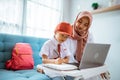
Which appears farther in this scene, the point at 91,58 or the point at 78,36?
the point at 78,36

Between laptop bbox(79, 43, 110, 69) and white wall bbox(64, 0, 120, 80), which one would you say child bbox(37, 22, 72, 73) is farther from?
white wall bbox(64, 0, 120, 80)

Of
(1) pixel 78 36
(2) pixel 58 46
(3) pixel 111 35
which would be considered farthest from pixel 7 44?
(3) pixel 111 35

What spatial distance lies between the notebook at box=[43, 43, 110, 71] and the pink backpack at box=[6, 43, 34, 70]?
74 cm

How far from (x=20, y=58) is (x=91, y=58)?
39.7 inches

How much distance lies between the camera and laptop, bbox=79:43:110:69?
110cm

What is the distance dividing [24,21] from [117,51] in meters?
1.64

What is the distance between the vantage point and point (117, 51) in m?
2.44

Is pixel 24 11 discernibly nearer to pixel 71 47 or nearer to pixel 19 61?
pixel 19 61

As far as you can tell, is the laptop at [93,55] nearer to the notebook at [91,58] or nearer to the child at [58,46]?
the notebook at [91,58]

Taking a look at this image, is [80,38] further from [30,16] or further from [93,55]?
[30,16]

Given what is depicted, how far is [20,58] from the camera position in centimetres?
184

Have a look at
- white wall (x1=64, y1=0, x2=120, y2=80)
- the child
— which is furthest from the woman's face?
white wall (x1=64, y1=0, x2=120, y2=80)

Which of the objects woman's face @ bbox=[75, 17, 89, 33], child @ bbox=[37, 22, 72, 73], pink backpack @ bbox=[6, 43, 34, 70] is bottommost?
pink backpack @ bbox=[6, 43, 34, 70]

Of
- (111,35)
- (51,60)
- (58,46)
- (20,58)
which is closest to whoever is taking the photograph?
(51,60)
